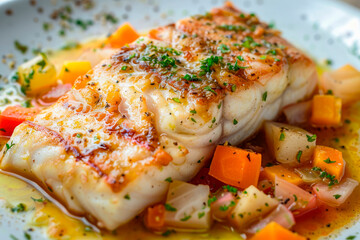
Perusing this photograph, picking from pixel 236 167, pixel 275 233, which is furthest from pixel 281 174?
pixel 275 233

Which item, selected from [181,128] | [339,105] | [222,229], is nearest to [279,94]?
[339,105]

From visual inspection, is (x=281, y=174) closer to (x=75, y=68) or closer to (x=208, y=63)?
(x=208, y=63)

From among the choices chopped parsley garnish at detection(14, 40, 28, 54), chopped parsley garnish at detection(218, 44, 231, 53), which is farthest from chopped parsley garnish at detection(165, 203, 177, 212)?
chopped parsley garnish at detection(14, 40, 28, 54)

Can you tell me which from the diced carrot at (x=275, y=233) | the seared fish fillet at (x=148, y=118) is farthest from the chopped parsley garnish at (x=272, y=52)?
the diced carrot at (x=275, y=233)

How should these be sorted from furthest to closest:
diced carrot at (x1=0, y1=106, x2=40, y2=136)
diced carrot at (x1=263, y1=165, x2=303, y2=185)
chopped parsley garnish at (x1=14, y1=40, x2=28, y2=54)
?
1. chopped parsley garnish at (x1=14, y1=40, x2=28, y2=54)
2. diced carrot at (x1=0, y1=106, x2=40, y2=136)
3. diced carrot at (x1=263, y1=165, x2=303, y2=185)

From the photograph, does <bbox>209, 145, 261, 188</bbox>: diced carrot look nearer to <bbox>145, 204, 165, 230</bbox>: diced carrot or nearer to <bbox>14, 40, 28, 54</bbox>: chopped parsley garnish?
<bbox>145, 204, 165, 230</bbox>: diced carrot

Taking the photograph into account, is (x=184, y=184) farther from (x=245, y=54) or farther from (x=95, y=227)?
(x=245, y=54)
